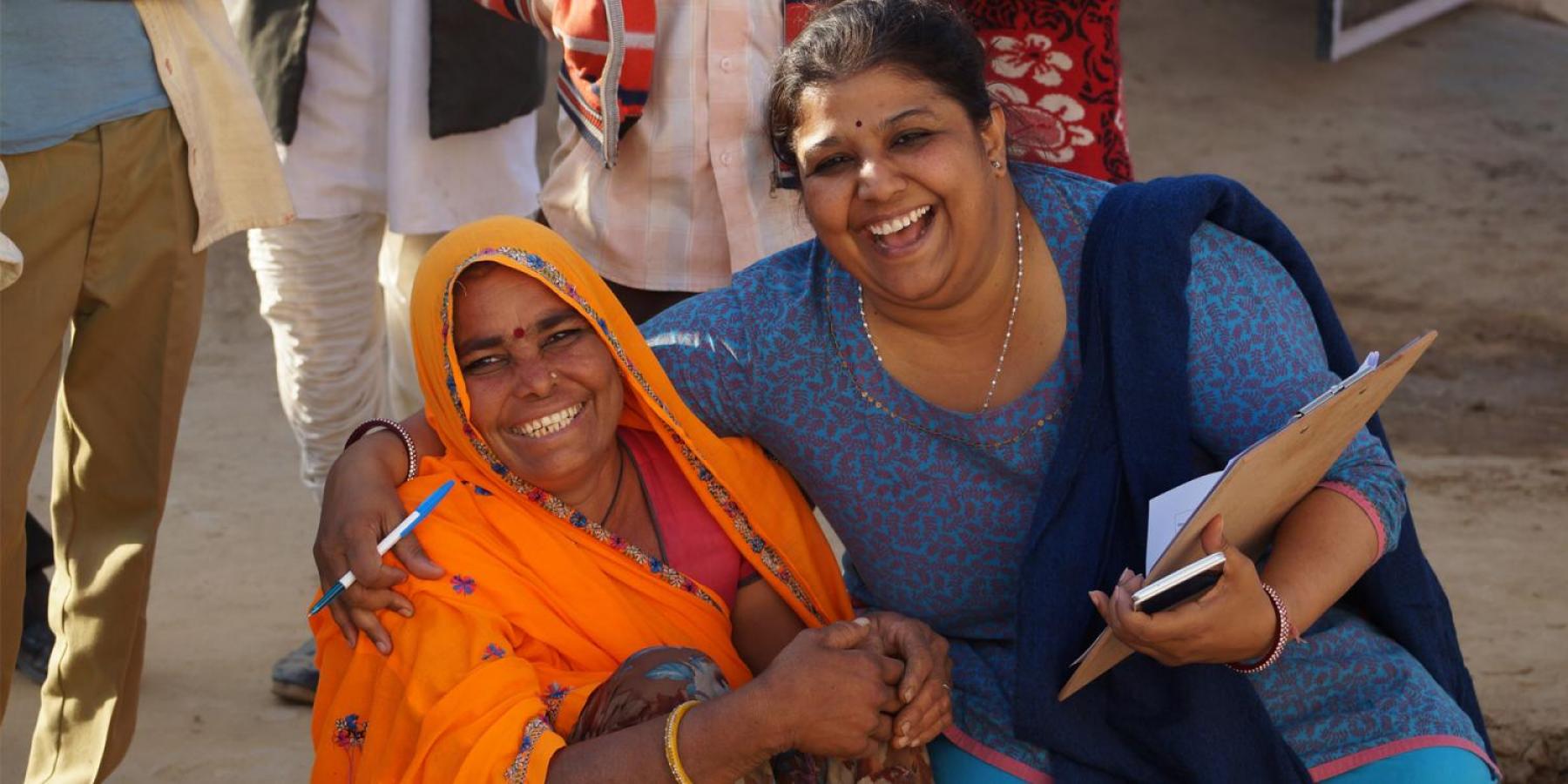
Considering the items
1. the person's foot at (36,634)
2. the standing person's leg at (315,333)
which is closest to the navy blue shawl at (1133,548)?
the standing person's leg at (315,333)

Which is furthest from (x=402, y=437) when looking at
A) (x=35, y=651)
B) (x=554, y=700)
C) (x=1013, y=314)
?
(x=35, y=651)

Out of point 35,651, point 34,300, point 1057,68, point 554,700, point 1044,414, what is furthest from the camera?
point 35,651

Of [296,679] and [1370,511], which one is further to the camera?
[296,679]

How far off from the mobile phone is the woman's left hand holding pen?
0.94 m

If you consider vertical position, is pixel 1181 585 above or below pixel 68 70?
below

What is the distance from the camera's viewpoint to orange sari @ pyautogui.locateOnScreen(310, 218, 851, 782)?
7.29 ft

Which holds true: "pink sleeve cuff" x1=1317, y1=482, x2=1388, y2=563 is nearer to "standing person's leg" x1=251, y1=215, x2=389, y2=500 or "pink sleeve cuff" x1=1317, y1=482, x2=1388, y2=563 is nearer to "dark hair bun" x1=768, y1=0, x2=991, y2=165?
"dark hair bun" x1=768, y1=0, x2=991, y2=165

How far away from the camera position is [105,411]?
315 cm

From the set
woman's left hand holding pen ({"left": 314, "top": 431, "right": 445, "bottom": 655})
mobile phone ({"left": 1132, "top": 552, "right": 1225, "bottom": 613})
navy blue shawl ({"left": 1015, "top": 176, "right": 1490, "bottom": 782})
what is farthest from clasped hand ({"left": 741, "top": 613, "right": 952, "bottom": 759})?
woman's left hand holding pen ({"left": 314, "top": 431, "right": 445, "bottom": 655})

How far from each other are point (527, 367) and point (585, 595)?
33 centimetres

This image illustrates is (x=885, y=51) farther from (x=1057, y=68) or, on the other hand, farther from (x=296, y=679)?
(x=296, y=679)

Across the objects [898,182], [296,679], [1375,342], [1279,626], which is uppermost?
[898,182]

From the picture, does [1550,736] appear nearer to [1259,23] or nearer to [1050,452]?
[1050,452]

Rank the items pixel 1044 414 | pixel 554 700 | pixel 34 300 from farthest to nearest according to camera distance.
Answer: pixel 34 300 < pixel 1044 414 < pixel 554 700
